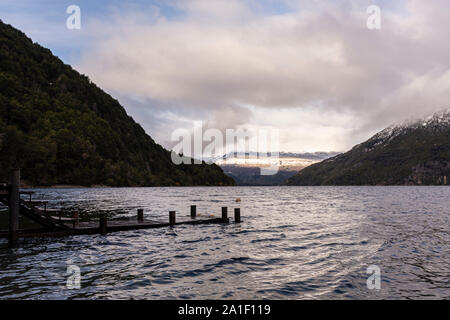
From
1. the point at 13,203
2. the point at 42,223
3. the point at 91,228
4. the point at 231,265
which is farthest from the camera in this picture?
the point at 91,228

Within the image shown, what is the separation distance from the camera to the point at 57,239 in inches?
1115

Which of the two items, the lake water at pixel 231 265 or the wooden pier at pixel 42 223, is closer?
the lake water at pixel 231 265

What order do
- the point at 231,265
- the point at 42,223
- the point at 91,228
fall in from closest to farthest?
the point at 231,265
the point at 42,223
the point at 91,228

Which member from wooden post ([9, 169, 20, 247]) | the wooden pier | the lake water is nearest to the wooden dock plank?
the wooden pier

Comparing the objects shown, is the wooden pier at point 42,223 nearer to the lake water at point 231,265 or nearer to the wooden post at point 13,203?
the wooden post at point 13,203

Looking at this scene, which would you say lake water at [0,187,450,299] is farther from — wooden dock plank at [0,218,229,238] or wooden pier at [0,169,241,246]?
wooden pier at [0,169,241,246]

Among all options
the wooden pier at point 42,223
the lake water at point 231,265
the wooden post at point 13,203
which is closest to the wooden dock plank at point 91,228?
the wooden pier at point 42,223

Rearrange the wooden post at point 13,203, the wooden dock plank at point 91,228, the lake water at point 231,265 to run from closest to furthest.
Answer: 1. the lake water at point 231,265
2. the wooden post at point 13,203
3. the wooden dock plank at point 91,228

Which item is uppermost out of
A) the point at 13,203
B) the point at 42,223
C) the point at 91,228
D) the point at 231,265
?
the point at 13,203

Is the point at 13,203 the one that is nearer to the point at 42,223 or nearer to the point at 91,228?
the point at 42,223

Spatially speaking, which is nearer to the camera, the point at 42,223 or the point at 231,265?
the point at 231,265

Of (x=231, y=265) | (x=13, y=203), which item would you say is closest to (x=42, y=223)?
(x=13, y=203)

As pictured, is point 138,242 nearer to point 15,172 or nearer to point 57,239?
point 57,239
